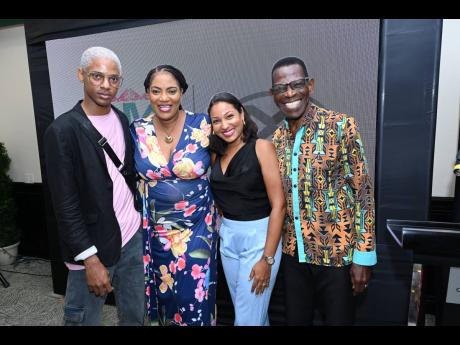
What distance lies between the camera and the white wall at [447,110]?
2490mm

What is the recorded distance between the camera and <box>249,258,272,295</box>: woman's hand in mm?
1603

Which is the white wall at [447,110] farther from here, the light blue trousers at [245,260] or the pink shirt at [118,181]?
the pink shirt at [118,181]

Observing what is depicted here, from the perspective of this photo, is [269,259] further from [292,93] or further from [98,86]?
[98,86]

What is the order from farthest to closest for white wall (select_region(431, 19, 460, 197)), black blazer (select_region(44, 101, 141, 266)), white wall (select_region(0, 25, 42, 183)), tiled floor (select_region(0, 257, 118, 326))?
1. white wall (select_region(0, 25, 42, 183))
2. tiled floor (select_region(0, 257, 118, 326))
3. white wall (select_region(431, 19, 460, 197))
4. black blazer (select_region(44, 101, 141, 266))

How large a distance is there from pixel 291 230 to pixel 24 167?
385cm

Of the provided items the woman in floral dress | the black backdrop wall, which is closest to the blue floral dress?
the woman in floral dress

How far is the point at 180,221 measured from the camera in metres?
1.64

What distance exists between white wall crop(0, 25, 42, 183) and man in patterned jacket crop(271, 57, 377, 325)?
3633mm

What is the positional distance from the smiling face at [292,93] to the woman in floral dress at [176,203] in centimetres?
41

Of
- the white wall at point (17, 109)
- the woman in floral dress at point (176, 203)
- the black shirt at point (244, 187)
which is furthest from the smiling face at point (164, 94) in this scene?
the white wall at point (17, 109)

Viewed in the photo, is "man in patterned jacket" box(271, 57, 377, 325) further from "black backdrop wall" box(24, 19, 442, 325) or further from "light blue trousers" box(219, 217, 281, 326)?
"black backdrop wall" box(24, 19, 442, 325)

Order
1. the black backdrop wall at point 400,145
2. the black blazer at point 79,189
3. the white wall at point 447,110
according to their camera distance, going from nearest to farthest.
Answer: the black blazer at point 79,189
the black backdrop wall at point 400,145
the white wall at point 447,110
